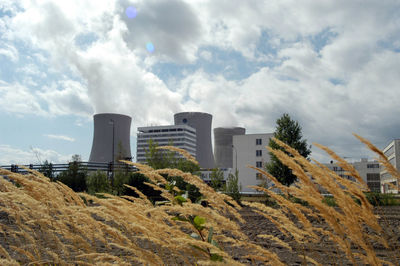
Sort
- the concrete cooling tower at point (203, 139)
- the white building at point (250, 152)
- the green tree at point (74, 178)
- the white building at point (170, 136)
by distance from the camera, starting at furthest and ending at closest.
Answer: the white building at point (170, 136) < the concrete cooling tower at point (203, 139) < the white building at point (250, 152) < the green tree at point (74, 178)

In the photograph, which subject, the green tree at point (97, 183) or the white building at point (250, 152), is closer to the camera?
the green tree at point (97, 183)

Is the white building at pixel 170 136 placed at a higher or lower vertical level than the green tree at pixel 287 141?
higher

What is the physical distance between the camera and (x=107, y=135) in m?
51.2

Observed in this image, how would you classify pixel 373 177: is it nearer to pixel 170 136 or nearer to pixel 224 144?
pixel 224 144

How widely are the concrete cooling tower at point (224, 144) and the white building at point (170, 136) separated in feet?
22.3

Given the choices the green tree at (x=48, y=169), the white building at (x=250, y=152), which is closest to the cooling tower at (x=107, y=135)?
the white building at (x=250, y=152)

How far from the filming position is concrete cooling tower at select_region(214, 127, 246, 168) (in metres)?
79.8

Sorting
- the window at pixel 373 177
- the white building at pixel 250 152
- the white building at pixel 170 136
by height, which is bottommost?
the window at pixel 373 177

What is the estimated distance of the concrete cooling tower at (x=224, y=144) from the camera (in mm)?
79812

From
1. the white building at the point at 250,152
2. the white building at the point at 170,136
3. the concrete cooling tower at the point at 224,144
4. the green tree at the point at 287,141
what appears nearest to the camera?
the green tree at the point at 287,141

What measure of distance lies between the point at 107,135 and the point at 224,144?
120 feet

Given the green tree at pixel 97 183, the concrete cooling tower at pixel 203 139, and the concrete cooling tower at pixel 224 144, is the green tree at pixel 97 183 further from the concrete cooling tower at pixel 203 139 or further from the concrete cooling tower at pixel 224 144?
the concrete cooling tower at pixel 224 144

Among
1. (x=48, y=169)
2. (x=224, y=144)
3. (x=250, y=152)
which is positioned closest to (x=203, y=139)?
(x=224, y=144)

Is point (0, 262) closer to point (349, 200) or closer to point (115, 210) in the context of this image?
point (115, 210)
